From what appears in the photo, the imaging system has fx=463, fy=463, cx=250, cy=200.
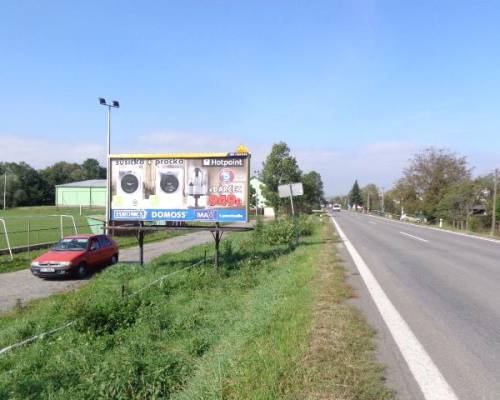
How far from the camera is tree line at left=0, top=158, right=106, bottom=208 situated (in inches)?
4094

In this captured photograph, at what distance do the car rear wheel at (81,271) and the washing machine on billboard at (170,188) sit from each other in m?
3.45

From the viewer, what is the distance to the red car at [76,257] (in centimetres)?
1453

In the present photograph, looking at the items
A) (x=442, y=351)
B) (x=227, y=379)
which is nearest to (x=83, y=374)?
(x=227, y=379)

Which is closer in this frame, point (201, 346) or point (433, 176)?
point (201, 346)

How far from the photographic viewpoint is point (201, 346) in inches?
242

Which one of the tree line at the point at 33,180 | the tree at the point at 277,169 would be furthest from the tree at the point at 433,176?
the tree line at the point at 33,180

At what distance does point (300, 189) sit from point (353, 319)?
13.6m

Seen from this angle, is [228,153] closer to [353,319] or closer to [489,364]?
[353,319]

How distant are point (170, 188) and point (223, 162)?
1883 millimetres

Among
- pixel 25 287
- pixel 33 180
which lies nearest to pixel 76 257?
pixel 25 287

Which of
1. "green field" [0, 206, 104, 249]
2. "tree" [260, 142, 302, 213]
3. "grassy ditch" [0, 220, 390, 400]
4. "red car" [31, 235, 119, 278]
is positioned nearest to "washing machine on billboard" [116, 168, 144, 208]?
"red car" [31, 235, 119, 278]

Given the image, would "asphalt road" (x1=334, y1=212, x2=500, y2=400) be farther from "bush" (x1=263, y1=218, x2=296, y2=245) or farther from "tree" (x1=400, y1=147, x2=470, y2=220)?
"tree" (x1=400, y1=147, x2=470, y2=220)

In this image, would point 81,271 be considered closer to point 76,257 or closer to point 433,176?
point 76,257

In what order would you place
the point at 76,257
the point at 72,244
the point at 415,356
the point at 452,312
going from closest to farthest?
1. the point at 415,356
2. the point at 452,312
3. the point at 76,257
4. the point at 72,244
